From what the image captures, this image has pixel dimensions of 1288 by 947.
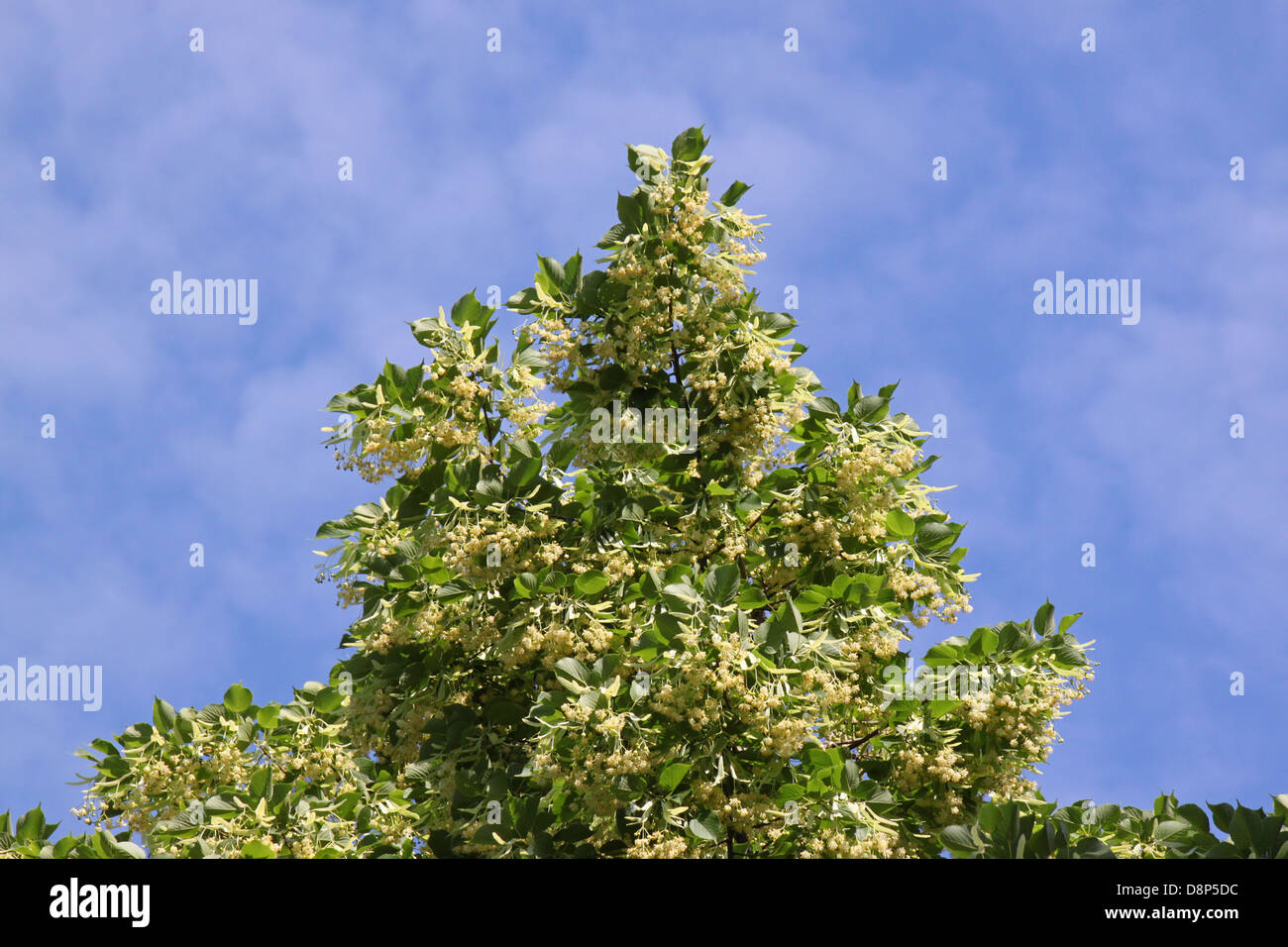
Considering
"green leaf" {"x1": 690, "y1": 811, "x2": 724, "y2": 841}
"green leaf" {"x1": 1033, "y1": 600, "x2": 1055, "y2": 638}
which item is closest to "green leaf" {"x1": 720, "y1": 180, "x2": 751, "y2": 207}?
"green leaf" {"x1": 1033, "y1": 600, "x2": 1055, "y2": 638}

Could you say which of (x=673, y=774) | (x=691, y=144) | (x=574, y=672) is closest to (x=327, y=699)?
(x=574, y=672)

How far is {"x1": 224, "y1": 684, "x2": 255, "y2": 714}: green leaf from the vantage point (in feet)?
37.3

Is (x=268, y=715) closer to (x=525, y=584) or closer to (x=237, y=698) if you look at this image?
(x=237, y=698)

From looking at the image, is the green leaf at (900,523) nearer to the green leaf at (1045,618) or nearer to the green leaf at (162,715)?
→ the green leaf at (1045,618)

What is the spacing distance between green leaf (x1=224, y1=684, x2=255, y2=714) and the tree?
28mm

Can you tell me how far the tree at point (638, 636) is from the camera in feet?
30.3

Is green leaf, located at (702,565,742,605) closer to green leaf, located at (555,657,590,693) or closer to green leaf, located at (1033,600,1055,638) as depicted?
green leaf, located at (555,657,590,693)

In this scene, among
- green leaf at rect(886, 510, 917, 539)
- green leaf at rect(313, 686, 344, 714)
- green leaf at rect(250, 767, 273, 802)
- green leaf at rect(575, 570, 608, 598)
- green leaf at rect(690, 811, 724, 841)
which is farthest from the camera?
green leaf at rect(313, 686, 344, 714)

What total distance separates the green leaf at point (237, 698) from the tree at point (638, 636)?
3 cm
